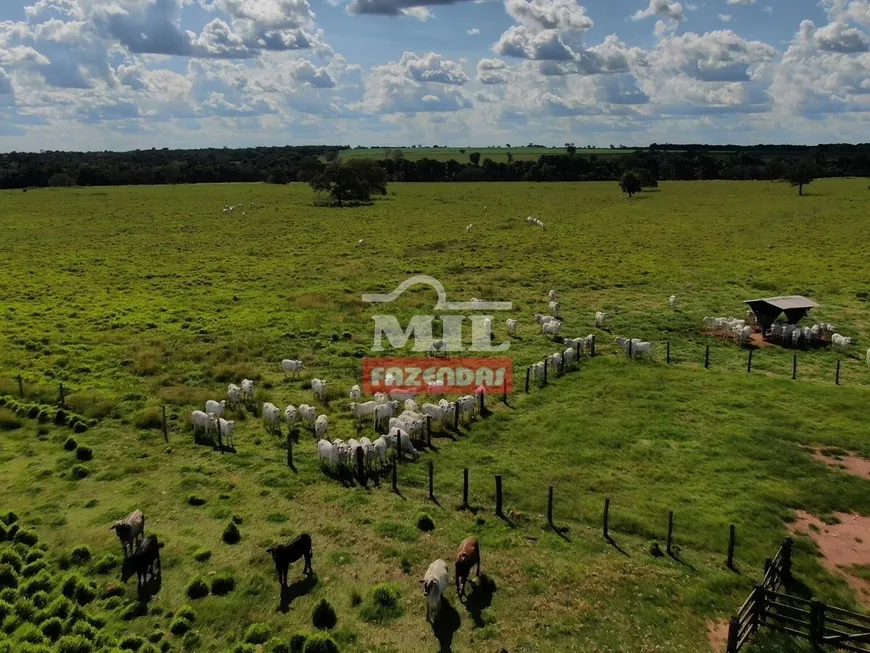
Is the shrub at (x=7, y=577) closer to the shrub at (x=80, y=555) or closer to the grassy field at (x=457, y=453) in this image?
the grassy field at (x=457, y=453)

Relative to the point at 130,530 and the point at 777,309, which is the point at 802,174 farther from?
the point at 130,530

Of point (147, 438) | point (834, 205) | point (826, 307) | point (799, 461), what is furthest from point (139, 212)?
point (834, 205)

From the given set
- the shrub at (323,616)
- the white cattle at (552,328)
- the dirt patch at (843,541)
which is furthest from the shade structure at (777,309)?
the shrub at (323,616)

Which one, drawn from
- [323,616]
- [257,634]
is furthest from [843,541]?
[257,634]

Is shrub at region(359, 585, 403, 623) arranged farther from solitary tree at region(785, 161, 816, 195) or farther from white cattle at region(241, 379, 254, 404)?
solitary tree at region(785, 161, 816, 195)

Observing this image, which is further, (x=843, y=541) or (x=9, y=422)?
(x=9, y=422)

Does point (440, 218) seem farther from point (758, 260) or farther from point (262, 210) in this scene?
point (758, 260)
